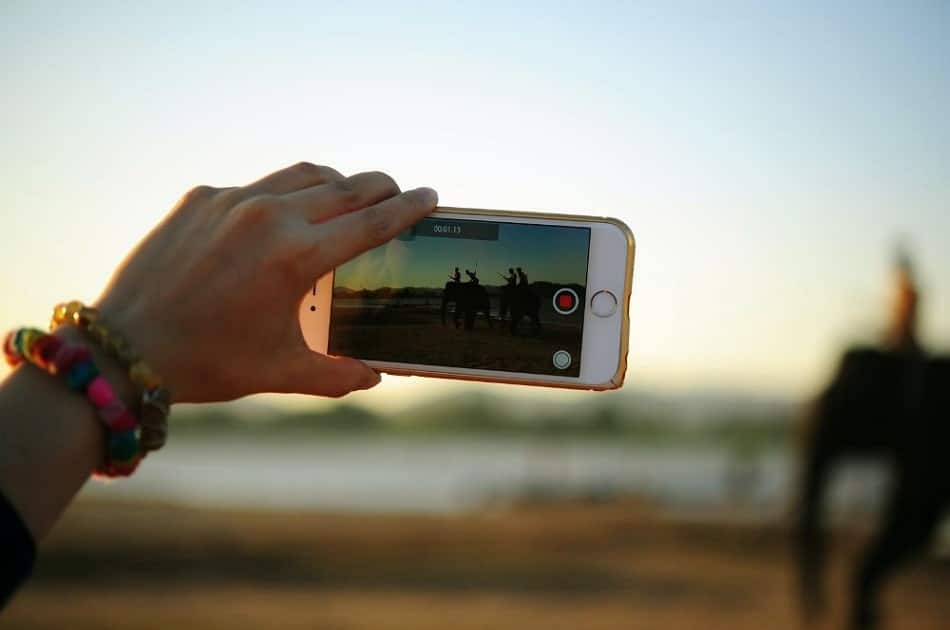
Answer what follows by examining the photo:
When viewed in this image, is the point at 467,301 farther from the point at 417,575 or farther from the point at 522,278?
the point at 417,575

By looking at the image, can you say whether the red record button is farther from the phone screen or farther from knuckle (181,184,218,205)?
knuckle (181,184,218,205)

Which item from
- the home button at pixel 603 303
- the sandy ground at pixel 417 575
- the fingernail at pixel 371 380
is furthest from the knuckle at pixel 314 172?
the sandy ground at pixel 417 575

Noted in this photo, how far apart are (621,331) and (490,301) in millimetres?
178

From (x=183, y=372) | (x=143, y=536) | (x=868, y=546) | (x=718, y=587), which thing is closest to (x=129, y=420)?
(x=183, y=372)

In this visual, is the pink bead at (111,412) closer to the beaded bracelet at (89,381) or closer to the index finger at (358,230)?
the beaded bracelet at (89,381)

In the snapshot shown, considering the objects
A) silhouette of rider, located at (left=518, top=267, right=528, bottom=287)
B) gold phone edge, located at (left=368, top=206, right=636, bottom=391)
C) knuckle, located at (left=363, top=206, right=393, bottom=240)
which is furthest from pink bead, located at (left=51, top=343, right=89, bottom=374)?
silhouette of rider, located at (left=518, top=267, right=528, bottom=287)

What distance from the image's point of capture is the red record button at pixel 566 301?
149cm

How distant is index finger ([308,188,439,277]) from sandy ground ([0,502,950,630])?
8005 mm

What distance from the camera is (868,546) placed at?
5.96 m

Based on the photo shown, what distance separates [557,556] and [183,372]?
40.5ft

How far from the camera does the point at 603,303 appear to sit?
1494 millimetres

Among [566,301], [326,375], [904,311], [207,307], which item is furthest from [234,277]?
[904,311]

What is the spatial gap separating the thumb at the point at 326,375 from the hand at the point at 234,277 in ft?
0.05

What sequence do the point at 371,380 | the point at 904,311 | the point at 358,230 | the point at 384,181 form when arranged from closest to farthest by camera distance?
the point at 358,230, the point at 384,181, the point at 371,380, the point at 904,311
